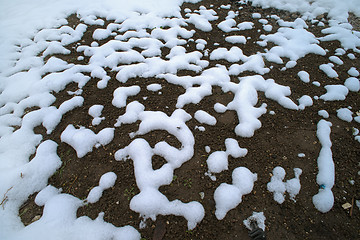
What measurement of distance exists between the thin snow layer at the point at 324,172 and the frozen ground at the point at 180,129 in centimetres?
1

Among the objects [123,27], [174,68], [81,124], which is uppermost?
[123,27]

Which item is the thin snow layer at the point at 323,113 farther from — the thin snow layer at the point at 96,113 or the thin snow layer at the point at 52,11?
the thin snow layer at the point at 52,11

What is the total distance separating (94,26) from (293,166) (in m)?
5.21

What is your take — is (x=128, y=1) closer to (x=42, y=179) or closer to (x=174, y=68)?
(x=174, y=68)

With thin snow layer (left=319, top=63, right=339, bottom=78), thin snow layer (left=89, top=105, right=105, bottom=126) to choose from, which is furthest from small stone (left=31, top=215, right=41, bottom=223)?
thin snow layer (left=319, top=63, right=339, bottom=78)

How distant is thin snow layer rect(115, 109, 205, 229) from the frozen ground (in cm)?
1

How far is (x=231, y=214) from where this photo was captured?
213cm

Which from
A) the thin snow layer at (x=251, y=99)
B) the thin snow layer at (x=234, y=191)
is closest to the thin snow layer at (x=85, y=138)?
the thin snow layer at (x=234, y=191)

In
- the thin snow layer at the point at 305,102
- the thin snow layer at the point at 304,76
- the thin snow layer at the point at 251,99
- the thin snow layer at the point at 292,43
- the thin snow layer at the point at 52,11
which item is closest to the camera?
the thin snow layer at the point at 251,99

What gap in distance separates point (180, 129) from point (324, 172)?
186cm

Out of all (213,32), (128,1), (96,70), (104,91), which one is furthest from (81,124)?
(128,1)

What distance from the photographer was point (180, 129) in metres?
2.76

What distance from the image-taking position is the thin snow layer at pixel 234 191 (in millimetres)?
2158

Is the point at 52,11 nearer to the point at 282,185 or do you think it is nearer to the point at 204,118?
the point at 204,118
